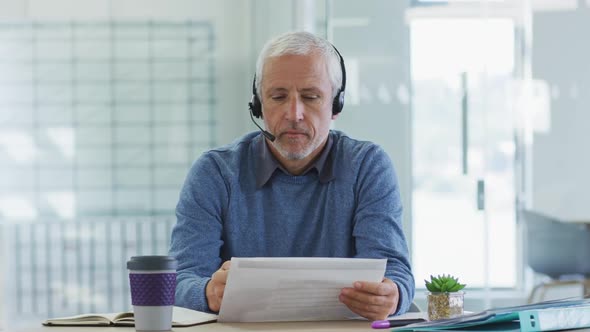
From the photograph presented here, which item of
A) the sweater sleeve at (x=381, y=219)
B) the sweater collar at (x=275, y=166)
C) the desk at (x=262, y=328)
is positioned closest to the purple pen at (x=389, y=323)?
the desk at (x=262, y=328)

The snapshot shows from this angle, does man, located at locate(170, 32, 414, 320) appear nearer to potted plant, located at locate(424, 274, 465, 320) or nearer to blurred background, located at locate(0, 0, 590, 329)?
potted plant, located at locate(424, 274, 465, 320)

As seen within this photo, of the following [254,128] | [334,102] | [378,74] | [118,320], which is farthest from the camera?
[254,128]

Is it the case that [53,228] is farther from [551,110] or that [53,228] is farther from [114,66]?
[551,110]

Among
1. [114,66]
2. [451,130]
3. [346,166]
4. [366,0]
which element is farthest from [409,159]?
[346,166]

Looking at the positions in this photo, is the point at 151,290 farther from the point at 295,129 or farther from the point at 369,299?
the point at 295,129

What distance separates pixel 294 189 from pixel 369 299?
489mm

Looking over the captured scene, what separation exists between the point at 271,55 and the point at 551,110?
252 centimetres

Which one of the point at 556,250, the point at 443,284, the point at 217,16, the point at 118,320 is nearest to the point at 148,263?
the point at 118,320

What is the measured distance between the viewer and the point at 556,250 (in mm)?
4371

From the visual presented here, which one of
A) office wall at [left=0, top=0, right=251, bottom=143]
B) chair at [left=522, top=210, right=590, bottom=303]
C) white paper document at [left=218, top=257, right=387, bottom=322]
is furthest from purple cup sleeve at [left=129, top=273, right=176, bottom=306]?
chair at [left=522, top=210, right=590, bottom=303]

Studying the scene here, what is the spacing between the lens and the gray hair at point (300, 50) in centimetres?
212

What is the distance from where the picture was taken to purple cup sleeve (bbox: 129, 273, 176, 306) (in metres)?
1.61

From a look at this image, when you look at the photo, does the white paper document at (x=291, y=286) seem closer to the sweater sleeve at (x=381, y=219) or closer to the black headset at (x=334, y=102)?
the sweater sleeve at (x=381, y=219)

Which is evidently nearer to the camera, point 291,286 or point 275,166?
point 291,286
